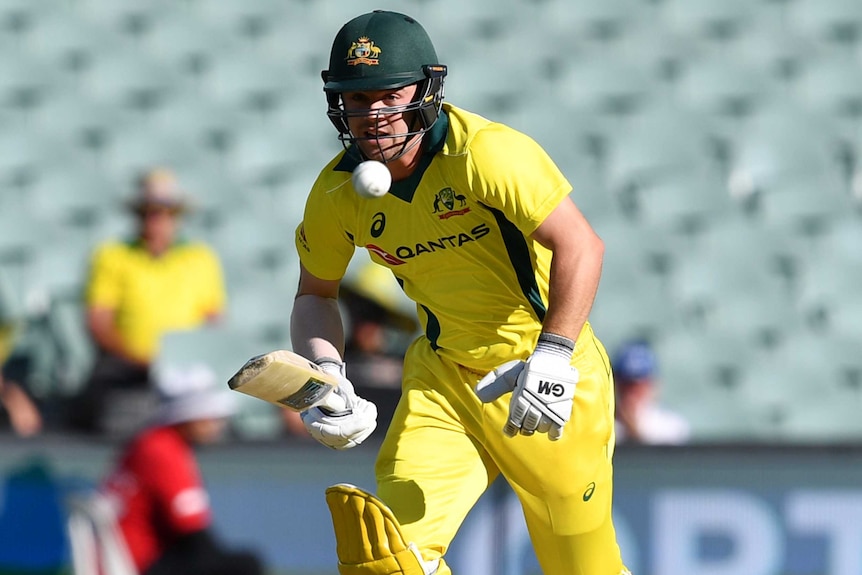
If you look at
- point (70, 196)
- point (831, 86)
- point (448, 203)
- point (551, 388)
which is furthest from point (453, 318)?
point (831, 86)

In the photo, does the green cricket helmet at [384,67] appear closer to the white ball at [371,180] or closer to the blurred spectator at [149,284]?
the white ball at [371,180]

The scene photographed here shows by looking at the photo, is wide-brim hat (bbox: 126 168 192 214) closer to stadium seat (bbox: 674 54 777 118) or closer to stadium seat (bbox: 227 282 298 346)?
stadium seat (bbox: 227 282 298 346)

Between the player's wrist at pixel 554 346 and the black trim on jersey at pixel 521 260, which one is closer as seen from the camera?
the player's wrist at pixel 554 346

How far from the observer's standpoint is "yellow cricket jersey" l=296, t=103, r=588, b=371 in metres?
3.49

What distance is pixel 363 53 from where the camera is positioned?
3.47 metres

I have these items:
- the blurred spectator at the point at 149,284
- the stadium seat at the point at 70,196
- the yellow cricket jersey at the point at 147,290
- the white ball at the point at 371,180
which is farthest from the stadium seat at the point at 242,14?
the white ball at the point at 371,180

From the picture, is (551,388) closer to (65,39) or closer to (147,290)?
(147,290)

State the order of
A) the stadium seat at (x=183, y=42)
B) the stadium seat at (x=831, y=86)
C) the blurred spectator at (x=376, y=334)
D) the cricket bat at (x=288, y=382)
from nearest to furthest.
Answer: the cricket bat at (x=288, y=382) → the blurred spectator at (x=376, y=334) → the stadium seat at (x=183, y=42) → the stadium seat at (x=831, y=86)

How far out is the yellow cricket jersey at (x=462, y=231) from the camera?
3.49 meters

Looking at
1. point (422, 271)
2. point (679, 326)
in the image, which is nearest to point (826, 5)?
point (679, 326)

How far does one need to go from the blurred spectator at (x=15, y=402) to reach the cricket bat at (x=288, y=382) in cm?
296

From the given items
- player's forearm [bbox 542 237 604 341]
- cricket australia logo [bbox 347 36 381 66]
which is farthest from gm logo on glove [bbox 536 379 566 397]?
cricket australia logo [bbox 347 36 381 66]

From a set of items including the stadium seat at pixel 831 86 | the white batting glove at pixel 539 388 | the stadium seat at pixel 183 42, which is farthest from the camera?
the stadium seat at pixel 831 86

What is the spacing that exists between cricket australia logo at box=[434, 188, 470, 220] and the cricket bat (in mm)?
508
